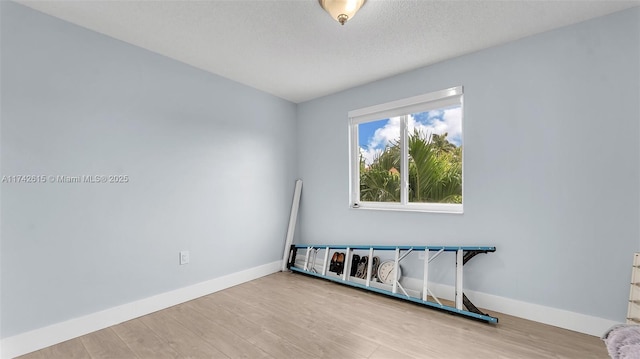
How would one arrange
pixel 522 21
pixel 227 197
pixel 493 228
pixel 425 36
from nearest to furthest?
pixel 522 21
pixel 425 36
pixel 493 228
pixel 227 197

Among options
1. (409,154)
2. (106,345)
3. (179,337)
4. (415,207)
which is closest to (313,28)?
(409,154)

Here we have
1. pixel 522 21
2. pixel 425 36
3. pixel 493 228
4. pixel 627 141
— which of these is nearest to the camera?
pixel 627 141

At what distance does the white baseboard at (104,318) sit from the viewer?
5.95ft

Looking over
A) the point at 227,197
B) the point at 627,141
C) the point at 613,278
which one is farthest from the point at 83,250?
the point at 627,141

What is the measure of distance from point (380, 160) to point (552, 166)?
1588 mm

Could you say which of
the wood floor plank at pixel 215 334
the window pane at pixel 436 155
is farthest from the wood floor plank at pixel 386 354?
the window pane at pixel 436 155

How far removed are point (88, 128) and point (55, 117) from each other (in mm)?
196

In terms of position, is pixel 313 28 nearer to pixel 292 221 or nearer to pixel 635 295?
pixel 292 221

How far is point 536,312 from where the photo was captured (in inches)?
87.0

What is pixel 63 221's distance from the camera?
2.01 m

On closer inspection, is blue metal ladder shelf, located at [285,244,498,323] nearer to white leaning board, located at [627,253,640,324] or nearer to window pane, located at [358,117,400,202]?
window pane, located at [358,117,400,202]

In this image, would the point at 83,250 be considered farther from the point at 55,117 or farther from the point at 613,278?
the point at 613,278

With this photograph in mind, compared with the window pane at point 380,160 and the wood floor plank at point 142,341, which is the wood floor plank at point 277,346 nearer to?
the wood floor plank at point 142,341

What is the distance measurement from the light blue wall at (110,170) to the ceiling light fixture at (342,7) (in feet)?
5.69
